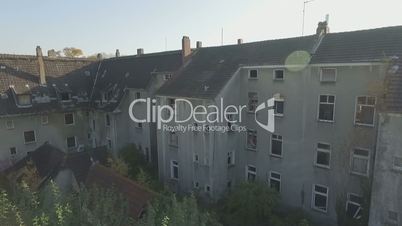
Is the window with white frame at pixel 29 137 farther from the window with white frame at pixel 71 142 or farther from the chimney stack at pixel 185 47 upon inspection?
the chimney stack at pixel 185 47

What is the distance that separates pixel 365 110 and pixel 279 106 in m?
5.34

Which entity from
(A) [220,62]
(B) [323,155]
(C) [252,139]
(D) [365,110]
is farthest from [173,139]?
(D) [365,110]

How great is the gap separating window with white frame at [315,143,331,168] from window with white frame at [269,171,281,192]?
3.06 meters

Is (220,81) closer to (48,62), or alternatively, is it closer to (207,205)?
(207,205)

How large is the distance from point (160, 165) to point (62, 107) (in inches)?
514

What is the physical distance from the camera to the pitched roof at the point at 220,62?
800 inches

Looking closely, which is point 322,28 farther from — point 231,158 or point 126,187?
point 126,187

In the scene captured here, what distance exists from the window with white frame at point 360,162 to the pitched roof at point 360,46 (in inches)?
207

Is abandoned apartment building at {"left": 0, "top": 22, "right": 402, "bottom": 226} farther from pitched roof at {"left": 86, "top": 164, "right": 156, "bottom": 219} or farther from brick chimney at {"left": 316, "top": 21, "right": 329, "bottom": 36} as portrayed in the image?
pitched roof at {"left": 86, "top": 164, "right": 156, "bottom": 219}

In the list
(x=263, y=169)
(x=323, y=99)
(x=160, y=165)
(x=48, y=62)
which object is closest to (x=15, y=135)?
(x=48, y=62)

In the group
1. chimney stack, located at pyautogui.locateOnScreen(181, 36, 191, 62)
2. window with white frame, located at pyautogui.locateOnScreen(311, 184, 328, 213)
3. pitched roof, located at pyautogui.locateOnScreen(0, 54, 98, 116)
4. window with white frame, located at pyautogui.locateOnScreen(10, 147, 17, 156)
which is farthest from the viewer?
pitched roof, located at pyautogui.locateOnScreen(0, 54, 98, 116)

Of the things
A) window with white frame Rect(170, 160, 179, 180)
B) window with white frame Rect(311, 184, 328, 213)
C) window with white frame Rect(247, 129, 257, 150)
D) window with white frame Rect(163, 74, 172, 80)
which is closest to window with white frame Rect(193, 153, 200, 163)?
window with white frame Rect(170, 160, 179, 180)

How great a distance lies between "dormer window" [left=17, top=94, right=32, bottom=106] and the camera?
2844cm

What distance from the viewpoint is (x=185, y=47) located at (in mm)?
26219
